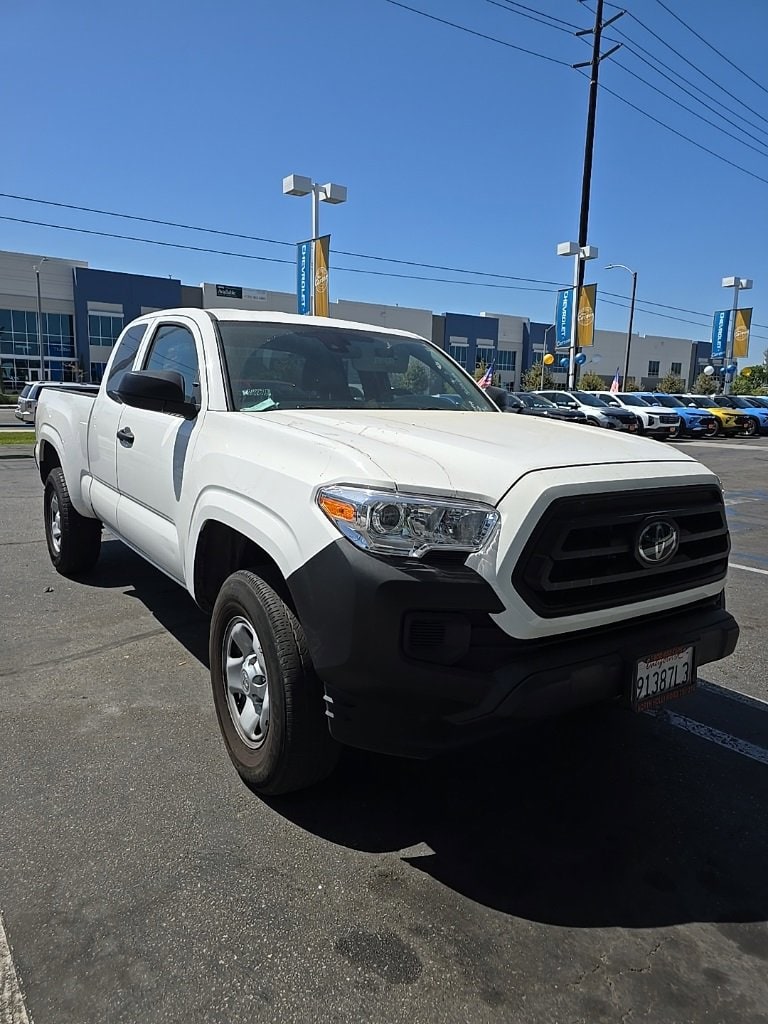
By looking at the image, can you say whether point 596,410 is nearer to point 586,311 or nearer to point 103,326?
point 586,311

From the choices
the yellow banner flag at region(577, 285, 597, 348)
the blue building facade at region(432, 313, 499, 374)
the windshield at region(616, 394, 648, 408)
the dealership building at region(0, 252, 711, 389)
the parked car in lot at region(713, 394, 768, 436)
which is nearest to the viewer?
the yellow banner flag at region(577, 285, 597, 348)

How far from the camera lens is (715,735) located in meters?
3.60

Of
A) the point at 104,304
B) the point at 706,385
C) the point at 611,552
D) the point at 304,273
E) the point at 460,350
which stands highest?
the point at 104,304

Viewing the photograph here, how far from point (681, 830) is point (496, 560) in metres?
1.42

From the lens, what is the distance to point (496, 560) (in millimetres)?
2330

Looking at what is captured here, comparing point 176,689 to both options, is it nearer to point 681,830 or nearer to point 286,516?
point 286,516

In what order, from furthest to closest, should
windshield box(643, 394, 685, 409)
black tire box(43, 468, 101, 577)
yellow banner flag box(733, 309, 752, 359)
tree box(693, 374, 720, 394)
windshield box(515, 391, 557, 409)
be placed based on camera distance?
tree box(693, 374, 720, 394), yellow banner flag box(733, 309, 752, 359), windshield box(643, 394, 685, 409), windshield box(515, 391, 557, 409), black tire box(43, 468, 101, 577)

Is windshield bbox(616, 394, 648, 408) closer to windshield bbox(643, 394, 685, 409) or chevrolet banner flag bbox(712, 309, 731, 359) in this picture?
windshield bbox(643, 394, 685, 409)

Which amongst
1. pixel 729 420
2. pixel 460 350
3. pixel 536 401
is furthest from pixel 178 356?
pixel 460 350

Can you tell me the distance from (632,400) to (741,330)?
18076mm

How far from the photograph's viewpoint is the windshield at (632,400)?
30094 millimetres

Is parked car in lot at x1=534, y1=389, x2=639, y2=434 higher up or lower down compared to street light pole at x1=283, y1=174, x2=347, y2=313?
lower down

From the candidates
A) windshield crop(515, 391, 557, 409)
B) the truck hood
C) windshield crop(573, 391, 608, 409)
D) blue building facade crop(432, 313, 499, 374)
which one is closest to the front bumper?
the truck hood

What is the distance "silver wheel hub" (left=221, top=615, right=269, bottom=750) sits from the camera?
2.88 meters
